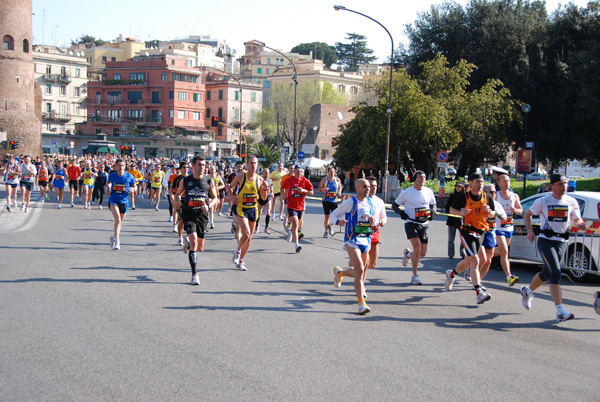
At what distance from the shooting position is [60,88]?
Answer: 95125mm

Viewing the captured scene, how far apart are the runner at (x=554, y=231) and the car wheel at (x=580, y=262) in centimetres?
258

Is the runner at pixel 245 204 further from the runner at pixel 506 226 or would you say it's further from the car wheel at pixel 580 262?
the car wheel at pixel 580 262

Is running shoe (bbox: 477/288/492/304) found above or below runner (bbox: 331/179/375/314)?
below

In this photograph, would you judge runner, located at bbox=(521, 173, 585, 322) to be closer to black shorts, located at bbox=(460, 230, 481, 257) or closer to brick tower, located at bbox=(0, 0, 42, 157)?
black shorts, located at bbox=(460, 230, 481, 257)

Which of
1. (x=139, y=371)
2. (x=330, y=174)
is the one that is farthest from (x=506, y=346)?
(x=330, y=174)

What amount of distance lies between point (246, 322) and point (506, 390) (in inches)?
122

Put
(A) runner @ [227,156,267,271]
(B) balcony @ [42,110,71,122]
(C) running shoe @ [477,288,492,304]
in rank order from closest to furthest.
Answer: (C) running shoe @ [477,288,492,304] < (A) runner @ [227,156,267,271] < (B) balcony @ [42,110,71,122]

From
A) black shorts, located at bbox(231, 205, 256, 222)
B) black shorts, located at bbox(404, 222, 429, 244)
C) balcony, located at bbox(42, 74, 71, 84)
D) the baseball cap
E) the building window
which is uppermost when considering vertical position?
balcony, located at bbox(42, 74, 71, 84)

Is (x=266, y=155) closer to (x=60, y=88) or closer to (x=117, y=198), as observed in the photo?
(x=117, y=198)

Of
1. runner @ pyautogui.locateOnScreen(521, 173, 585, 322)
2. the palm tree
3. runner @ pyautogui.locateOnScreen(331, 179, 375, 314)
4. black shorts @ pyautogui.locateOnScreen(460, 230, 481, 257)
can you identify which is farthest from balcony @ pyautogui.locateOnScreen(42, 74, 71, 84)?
runner @ pyautogui.locateOnScreen(521, 173, 585, 322)

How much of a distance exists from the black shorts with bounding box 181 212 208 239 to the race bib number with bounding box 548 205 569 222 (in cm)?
505

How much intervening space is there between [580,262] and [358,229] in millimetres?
4678

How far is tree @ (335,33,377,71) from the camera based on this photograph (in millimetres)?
125875

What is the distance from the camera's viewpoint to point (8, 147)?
173 ft
